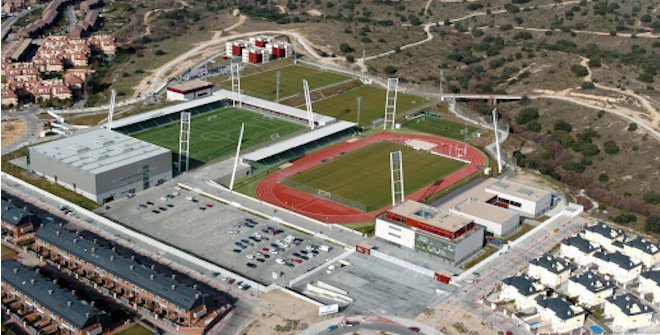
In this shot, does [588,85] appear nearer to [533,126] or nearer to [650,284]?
[533,126]

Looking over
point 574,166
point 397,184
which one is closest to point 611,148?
point 574,166

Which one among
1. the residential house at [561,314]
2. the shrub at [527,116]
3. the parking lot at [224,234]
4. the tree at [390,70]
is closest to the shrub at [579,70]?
the shrub at [527,116]

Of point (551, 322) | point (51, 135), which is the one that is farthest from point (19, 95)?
point (551, 322)

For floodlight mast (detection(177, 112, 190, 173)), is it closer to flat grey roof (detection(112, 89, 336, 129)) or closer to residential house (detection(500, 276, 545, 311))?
flat grey roof (detection(112, 89, 336, 129))

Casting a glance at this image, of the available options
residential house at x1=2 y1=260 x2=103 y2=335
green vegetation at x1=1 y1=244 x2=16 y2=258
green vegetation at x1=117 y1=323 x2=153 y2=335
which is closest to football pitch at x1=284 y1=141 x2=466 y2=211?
green vegetation at x1=1 y1=244 x2=16 y2=258

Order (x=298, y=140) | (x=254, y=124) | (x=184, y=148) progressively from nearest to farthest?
(x=184, y=148), (x=298, y=140), (x=254, y=124)

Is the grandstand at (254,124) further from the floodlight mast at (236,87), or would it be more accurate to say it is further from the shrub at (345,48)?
the shrub at (345,48)
